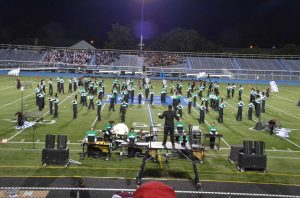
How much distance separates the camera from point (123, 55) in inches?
2849

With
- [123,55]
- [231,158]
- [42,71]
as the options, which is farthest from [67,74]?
[231,158]

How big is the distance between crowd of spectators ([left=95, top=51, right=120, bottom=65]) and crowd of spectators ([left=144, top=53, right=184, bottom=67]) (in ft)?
17.4

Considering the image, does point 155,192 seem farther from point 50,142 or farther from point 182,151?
point 50,142

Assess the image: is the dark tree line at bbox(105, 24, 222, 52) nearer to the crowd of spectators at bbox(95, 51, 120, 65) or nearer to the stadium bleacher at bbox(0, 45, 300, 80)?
the stadium bleacher at bbox(0, 45, 300, 80)

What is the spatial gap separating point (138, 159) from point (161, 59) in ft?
179

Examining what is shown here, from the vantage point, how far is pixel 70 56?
70062 millimetres

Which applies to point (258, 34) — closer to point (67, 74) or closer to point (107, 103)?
point (67, 74)

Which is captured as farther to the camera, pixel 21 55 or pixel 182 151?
pixel 21 55

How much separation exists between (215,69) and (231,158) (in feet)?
169

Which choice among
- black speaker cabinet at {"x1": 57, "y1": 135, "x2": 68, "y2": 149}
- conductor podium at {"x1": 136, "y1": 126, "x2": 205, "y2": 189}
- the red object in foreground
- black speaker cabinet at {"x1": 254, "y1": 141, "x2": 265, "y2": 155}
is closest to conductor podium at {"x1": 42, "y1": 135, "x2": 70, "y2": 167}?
black speaker cabinet at {"x1": 57, "y1": 135, "x2": 68, "y2": 149}

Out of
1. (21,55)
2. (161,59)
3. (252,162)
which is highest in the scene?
(21,55)

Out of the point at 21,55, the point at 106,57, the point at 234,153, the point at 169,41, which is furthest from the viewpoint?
the point at 169,41

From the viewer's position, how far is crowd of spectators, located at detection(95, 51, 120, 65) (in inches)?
2717

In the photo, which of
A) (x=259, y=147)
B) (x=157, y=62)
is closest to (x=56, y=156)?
(x=259, y=147)
